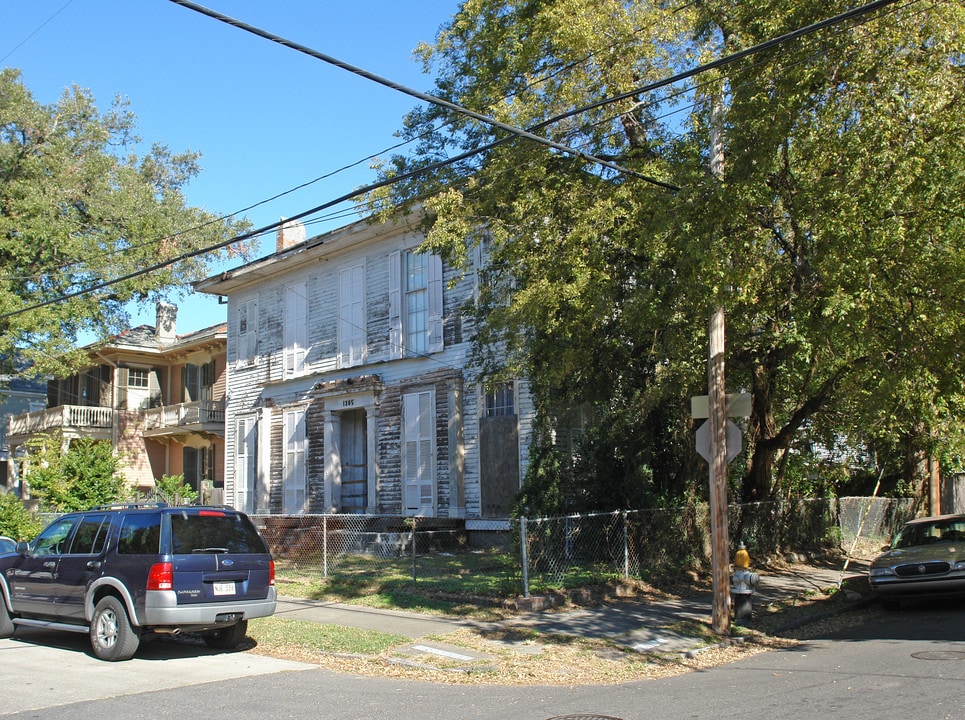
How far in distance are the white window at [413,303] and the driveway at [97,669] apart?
11.5m

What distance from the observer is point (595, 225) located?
12.8 meters

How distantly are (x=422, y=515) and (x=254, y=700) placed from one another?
12898mm

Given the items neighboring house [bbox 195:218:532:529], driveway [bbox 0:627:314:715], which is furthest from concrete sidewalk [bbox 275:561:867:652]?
neighboring house [bbox 195:218:532:529]

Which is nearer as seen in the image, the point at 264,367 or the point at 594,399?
the point at 594,399

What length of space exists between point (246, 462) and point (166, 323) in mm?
12102

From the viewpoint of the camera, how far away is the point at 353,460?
2386 centimetres

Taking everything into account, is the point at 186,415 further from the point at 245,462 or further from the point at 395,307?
the point at 395,307

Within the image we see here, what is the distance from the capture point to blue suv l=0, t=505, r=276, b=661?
30.7ft

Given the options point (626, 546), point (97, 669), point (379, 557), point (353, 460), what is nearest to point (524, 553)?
point (626, 546)

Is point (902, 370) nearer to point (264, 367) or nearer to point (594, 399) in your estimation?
point (594, 399)

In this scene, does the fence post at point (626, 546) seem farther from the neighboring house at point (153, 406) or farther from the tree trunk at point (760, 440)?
the neighboring house at point (153, 406)

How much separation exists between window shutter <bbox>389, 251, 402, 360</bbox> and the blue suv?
11.8 metres

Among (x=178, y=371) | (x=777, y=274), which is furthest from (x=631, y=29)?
(x=178, y=371)

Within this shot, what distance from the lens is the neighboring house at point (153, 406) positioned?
31719 millimetres
